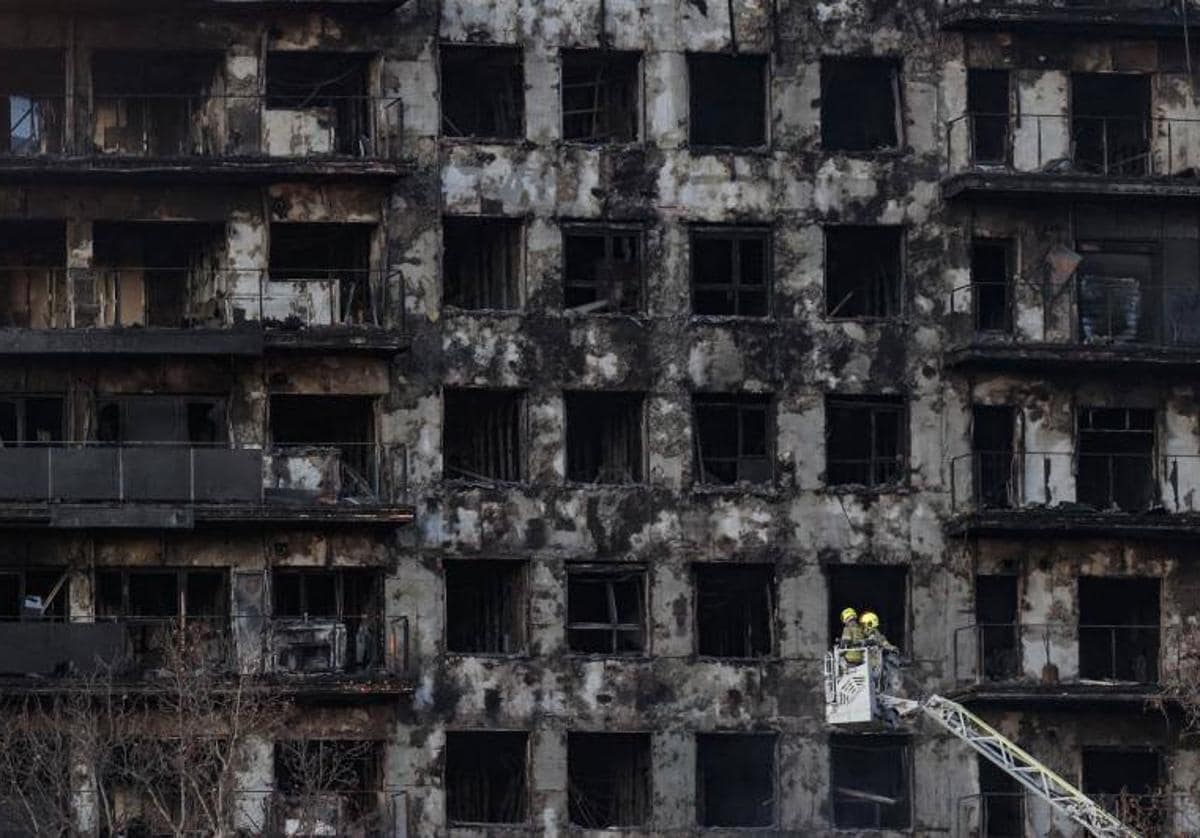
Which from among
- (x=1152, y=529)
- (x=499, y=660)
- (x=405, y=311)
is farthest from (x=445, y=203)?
(x=1152, y=529)

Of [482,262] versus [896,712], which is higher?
[482,262]

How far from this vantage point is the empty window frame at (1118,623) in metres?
108

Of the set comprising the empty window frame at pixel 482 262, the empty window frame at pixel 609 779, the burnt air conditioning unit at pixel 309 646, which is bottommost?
the empty window frame at pixel 609 779

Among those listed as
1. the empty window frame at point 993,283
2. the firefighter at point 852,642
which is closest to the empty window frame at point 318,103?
the empty window frame at point 993,283

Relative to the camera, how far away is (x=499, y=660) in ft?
344

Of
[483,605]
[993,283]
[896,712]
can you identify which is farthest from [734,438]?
[896,712]

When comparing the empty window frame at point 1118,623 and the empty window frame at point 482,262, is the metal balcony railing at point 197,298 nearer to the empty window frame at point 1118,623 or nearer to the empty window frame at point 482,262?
the empty window frame at point 482,262

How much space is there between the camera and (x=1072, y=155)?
356 feet

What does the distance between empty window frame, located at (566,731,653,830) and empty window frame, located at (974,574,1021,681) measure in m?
7.58

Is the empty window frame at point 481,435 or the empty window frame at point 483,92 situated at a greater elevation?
the empty window frame at point 483,92

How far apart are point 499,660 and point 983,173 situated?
563 inches

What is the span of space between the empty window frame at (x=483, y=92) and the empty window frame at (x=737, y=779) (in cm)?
1334

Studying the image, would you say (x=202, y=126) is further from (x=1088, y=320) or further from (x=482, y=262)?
(x=1088, y=320)

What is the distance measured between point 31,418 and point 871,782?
742 inches
